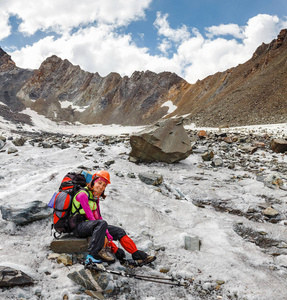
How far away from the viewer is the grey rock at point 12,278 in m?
2.98

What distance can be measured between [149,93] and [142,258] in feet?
321

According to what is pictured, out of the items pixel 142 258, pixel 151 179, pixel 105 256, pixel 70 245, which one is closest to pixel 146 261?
pixel 142 258

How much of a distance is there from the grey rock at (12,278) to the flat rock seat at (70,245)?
86cm

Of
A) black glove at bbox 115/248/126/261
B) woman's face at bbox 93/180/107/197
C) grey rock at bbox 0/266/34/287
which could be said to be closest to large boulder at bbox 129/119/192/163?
woman's face at bbox 93/180/107/197

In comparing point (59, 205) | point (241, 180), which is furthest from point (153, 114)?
point (59, 205)

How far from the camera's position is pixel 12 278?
10.0 feet

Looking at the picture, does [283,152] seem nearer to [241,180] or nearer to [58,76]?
[241,180]

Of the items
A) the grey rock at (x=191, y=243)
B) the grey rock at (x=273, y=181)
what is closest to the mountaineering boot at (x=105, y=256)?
the grey rock at (x=191, y=243)

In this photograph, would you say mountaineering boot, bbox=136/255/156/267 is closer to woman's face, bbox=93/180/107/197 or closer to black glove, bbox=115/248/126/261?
black glove, bbox=115/248/126/261

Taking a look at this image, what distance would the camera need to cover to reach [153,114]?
88.6m

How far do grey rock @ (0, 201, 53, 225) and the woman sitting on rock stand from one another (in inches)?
59.0

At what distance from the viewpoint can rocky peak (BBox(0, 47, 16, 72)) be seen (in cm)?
13775

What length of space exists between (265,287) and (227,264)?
723 mm

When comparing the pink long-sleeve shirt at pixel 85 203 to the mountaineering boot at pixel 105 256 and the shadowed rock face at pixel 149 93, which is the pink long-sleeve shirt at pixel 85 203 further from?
the shadowed rock face at pixel 149 93
